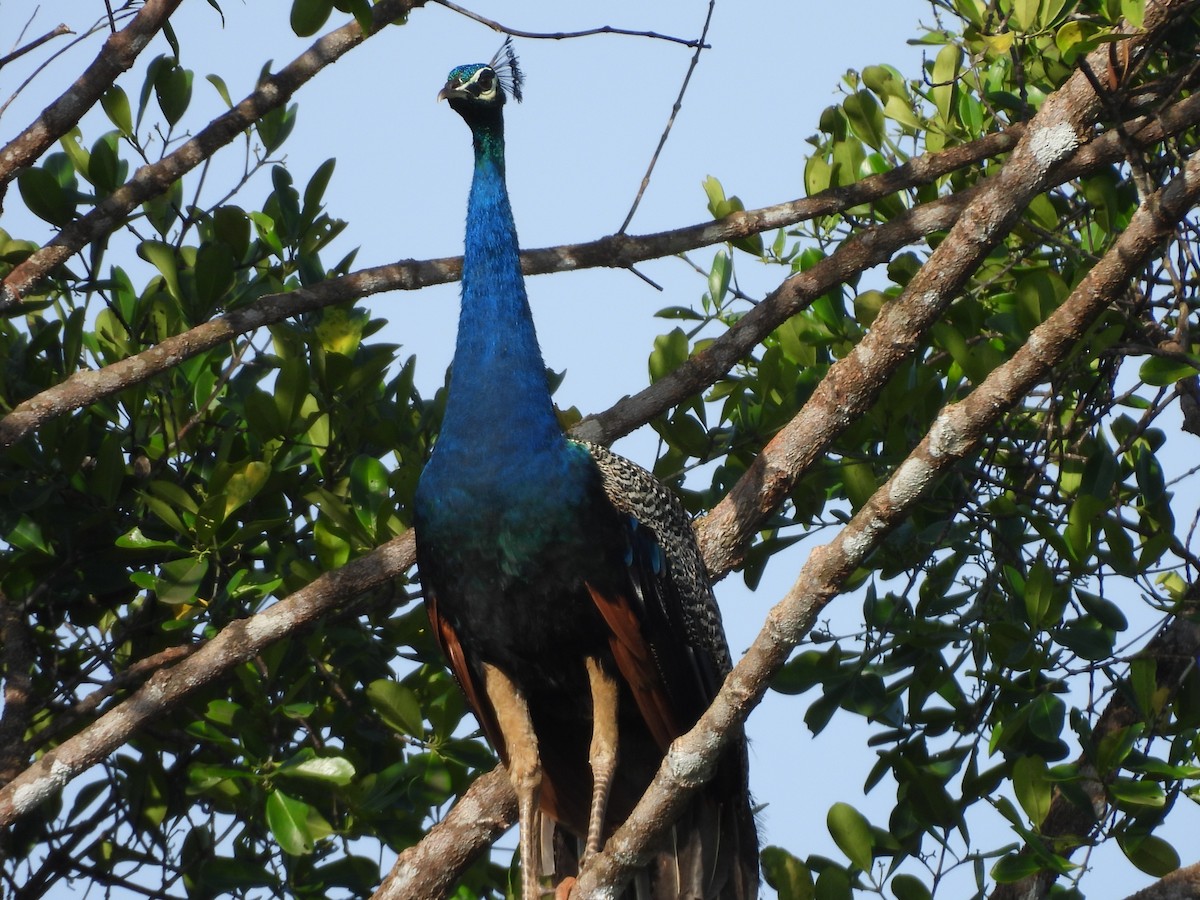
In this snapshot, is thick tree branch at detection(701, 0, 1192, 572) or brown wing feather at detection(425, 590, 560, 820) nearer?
thick tree branch at detection(701, 0, 1192, 572)

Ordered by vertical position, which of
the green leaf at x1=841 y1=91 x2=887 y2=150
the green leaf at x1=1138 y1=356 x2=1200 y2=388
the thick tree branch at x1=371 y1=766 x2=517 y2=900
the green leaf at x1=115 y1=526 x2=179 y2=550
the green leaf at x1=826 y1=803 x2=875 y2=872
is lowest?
the green leaf at x1=826 y1=803 x2=875 y2=872

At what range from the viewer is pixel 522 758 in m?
5.04

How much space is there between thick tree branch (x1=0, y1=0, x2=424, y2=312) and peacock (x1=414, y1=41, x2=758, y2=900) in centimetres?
79

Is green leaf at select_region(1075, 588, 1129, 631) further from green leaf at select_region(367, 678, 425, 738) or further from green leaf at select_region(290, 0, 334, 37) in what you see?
green leaf at select_region(290, 0, 334, 37)

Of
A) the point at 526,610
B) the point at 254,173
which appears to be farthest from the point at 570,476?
the point at 254,173

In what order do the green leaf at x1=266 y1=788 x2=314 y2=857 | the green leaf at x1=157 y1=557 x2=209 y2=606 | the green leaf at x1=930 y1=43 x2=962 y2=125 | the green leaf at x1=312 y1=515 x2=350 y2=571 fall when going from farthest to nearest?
the green leaf at x1=930 y1=43 x2=962 y2=125
the green leaf at x1=312 y1=515 x2=350 y2=571
the green leaf at x1=157 y1=557 x2=209 y2=606
the green leaf at x1=266 y1=788 x2=314 y2=857

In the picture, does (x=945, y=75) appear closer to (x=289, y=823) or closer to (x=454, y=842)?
(x=454, y=842)

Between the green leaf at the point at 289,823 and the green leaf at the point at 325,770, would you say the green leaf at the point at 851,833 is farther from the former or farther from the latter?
the green leaf at the point at 289,823

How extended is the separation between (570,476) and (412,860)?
1.41m

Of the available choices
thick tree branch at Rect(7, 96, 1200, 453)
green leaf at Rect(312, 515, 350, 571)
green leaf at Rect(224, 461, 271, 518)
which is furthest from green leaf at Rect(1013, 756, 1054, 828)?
green leaf at Rect(224, 461, 271, 518)

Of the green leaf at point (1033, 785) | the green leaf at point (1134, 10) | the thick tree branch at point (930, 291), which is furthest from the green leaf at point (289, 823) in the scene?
the green leaf at point (1134, 10)

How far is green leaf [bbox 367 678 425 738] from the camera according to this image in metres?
5.00

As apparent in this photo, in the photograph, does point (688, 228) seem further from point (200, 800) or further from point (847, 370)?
point (200, 800)

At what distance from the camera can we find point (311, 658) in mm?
5340
